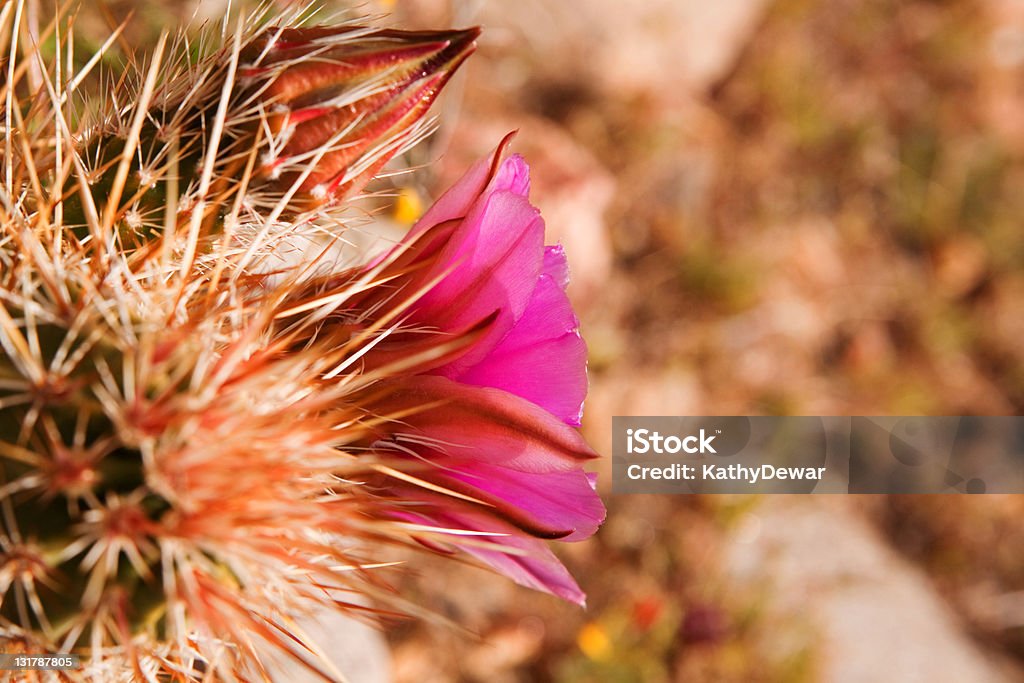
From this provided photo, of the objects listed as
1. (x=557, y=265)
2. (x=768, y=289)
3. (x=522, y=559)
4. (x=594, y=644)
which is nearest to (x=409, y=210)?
(x=557, y=265)

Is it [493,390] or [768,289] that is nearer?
[493,390]

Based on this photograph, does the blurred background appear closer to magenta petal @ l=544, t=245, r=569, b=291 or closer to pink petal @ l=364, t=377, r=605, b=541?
magenta petal @ l=544, t=245, r=569, b=291

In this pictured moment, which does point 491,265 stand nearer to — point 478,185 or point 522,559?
point 478,185

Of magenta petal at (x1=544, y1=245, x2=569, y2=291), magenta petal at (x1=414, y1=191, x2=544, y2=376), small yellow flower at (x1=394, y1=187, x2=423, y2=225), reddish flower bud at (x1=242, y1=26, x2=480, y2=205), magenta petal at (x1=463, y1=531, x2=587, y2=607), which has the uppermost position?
small yellow flower at (x1=394, y1=187, x2=423, y2=225)

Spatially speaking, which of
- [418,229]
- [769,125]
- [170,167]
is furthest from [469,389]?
[769,125]

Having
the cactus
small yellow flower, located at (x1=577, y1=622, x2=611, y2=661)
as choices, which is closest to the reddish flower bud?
the cactus

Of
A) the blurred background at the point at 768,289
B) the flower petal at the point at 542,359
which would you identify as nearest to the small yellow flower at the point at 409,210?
the blurred background at the point at 768,289

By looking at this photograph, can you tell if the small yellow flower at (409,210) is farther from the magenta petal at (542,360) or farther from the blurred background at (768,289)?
the magenta petal at (542,360)

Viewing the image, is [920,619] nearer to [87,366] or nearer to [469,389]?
[469,389]
